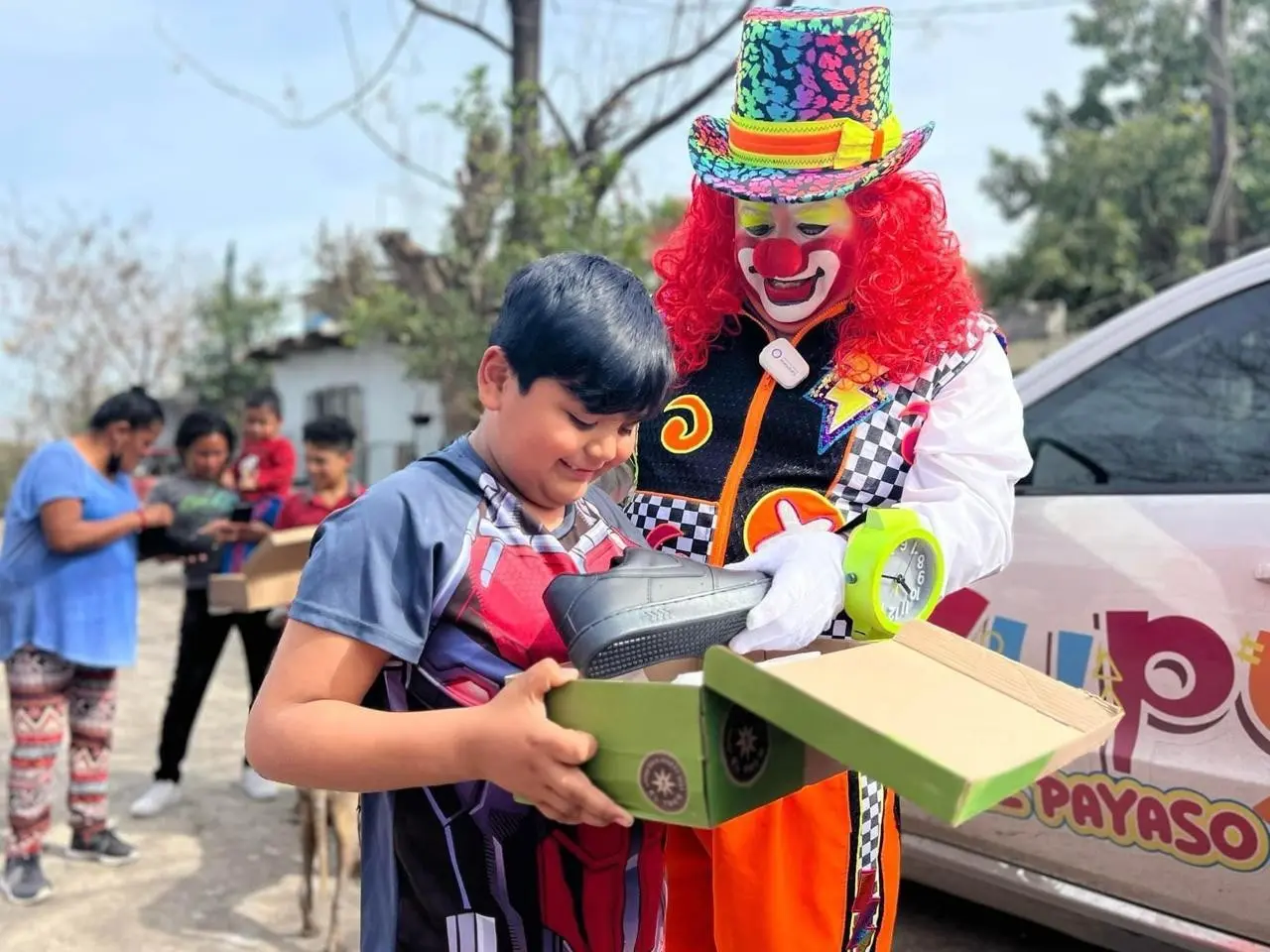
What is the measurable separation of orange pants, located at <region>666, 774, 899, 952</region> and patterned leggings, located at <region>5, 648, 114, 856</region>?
298 cm

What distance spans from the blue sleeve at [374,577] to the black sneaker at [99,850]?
349cm

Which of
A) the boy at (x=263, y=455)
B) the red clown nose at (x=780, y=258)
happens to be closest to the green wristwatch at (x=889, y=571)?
the red clown nose at (x=780, y=258)

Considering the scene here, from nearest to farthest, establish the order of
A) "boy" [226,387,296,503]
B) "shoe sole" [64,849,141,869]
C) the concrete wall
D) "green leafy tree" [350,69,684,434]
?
"shoe sole" [64,849,141,869] < "boy" [226,387,296,503] < "green leafy tree" [350,69,684,434] < the concrete wall

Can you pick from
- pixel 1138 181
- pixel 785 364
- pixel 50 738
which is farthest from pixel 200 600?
pixel 1138 181

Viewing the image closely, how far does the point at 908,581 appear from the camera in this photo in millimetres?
1497

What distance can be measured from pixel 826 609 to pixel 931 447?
394 millimetres

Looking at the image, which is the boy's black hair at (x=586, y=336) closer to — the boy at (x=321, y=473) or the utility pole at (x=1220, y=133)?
the boy at (x=321, y=473)

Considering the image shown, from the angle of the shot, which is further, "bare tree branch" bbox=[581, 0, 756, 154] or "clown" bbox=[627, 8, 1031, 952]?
"bare tree branch" bbox=[581, 0, 756, 154]

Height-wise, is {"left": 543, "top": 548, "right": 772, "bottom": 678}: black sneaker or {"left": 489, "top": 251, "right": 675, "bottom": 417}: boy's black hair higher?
{"left": 489, "top": 251, "right": 675, "bottom": 417}: boy's black hair

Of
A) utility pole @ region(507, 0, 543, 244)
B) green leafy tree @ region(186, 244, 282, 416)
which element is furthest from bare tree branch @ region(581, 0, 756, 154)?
green leafy tree @ region(186, 244, 282, 416)

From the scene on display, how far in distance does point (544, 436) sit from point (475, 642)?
0.23 metres

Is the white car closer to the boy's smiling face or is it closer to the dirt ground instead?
the dirt ground

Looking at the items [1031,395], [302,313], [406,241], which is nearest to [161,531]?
[1031,395]

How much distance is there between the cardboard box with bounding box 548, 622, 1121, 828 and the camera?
0.96 m
